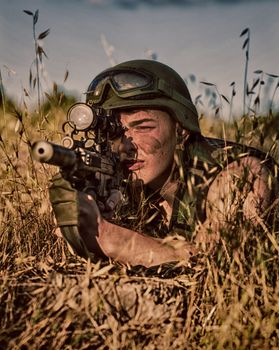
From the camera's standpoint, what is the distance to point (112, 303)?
2.62 m

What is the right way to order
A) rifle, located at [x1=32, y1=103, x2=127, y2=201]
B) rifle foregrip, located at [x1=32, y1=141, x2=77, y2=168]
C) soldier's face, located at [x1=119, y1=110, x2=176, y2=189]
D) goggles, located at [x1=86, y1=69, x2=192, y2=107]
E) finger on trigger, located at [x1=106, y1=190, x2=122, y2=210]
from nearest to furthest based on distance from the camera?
rifle foregrip, located at [x1=32, y1=141, x2=77, y2=168] < rifle, located at [x1=32, y1=103, x2=127, y2=201] < finger on trigger, located at [x1=106, y1=190, x2=122, y2=210] < soldier's face, located at [x1=119, y1=110, x2=176, y2=189] < goggles, located at [x1=86, y1=69, x2=192, y2=107]

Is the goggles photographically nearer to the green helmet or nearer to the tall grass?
the green helmet

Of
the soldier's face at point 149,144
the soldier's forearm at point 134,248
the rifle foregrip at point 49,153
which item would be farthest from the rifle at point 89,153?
the soldier's forearm at point 134,248

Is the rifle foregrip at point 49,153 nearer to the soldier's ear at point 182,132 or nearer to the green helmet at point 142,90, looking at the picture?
the green helmet at point 142,90

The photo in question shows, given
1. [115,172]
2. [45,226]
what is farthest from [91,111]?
[45,226]

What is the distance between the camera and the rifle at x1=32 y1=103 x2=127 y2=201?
248cm

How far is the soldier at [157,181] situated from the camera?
279cm

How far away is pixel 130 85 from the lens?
3.77m

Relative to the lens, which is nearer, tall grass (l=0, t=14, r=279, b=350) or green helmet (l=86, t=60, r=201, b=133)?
tall grass (l=0, t=14, r=279, b=350)

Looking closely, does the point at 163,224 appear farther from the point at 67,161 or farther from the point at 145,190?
the point at 67,161

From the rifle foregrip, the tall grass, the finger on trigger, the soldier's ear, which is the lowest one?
the tall grass

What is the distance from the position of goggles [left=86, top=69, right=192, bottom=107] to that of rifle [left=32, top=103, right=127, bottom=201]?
0.31 metres

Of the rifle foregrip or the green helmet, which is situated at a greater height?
the green helmet

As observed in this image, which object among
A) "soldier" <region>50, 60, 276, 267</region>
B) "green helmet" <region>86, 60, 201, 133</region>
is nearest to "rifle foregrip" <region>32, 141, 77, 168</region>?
"soldier" <region>50, 60, 276, 267</region>
